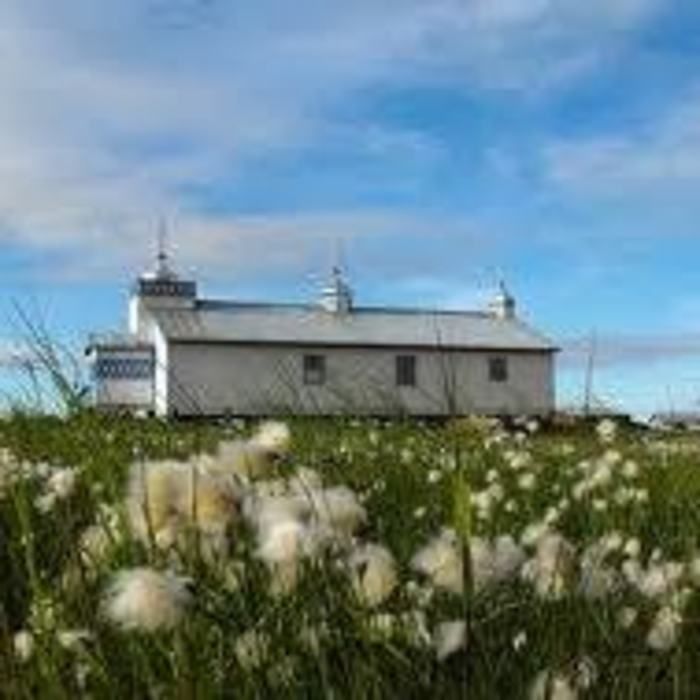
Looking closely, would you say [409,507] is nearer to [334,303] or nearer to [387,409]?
[387,409]

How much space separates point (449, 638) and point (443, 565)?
0.22 meters

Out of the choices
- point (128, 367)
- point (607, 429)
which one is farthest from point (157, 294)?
point (607, 429)

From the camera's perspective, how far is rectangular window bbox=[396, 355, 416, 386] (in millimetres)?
105750

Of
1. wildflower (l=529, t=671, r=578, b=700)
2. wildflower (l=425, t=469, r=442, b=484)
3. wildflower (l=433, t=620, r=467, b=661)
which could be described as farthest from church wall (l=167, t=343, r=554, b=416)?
wildflower (l=529, t=671, r=578, b=700)

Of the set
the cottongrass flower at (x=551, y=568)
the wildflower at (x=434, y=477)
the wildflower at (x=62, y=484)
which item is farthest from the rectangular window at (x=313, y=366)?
the cottongrass flower at (x=551, y=568)

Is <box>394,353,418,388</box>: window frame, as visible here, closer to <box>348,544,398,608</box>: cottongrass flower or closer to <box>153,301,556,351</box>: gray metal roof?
<box>153,301,556,351</box>: gray metal roof

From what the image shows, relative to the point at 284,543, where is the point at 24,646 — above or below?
below

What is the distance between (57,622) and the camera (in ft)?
15.7

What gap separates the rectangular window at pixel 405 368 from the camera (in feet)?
347

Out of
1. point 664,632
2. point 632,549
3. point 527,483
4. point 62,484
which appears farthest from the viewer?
point 527,483

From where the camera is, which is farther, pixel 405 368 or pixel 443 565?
pixel 405 368

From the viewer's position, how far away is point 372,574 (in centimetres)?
428

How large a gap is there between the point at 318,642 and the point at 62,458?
241 inches

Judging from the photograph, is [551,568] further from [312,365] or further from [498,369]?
[498,369]
